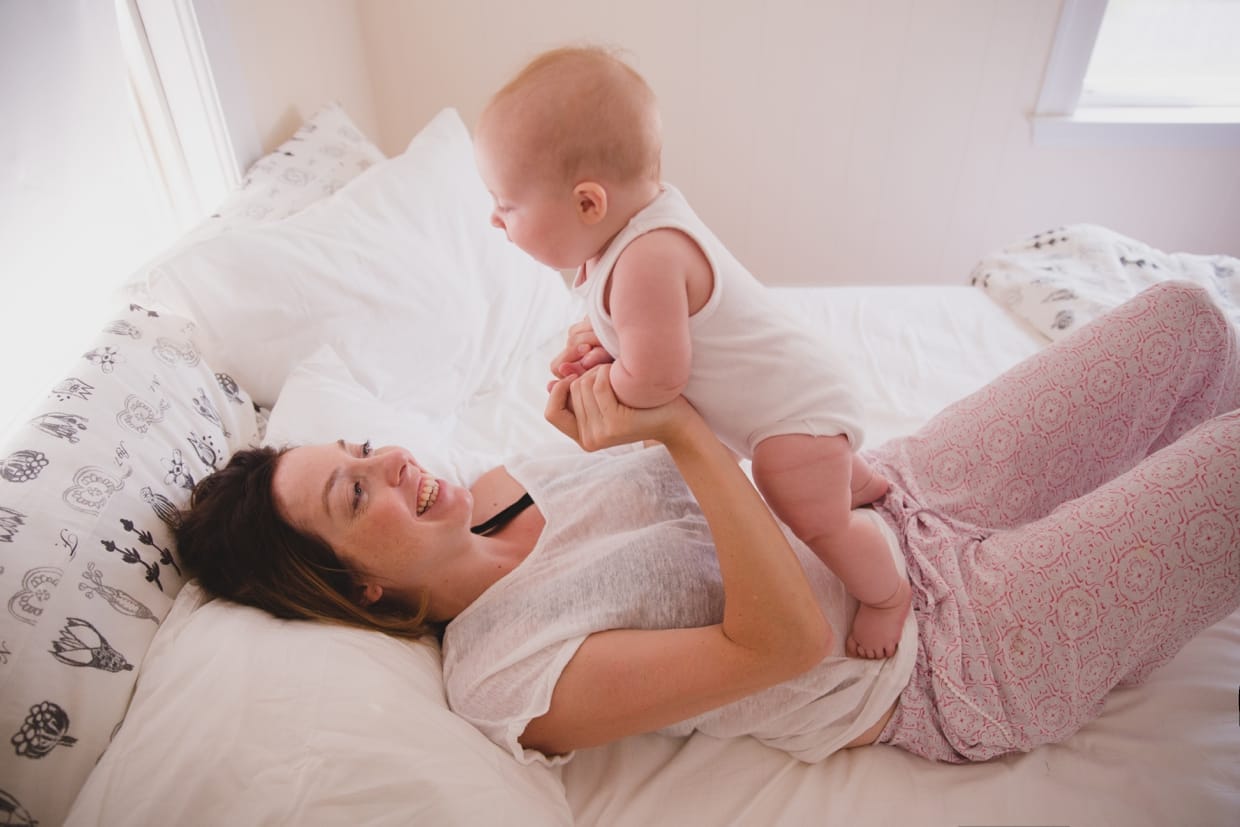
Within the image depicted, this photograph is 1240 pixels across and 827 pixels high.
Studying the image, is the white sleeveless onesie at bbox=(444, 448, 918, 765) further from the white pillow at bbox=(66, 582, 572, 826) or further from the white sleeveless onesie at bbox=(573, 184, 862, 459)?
the white sleeveless onesie at bbox=(573, 184, 862, 459)

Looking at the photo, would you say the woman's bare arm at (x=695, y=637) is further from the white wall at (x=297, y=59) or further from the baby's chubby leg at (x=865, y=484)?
the white wall at (x=297, y=59)

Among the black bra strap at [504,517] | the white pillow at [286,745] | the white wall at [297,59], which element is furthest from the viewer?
the white wall at [297,59]

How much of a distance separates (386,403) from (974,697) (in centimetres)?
99

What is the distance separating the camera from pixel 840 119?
7.80 ft

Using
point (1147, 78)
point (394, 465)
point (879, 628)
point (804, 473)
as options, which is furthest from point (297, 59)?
point (1147, 78)

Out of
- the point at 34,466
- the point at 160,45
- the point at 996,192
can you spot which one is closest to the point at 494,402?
the point at 34,466

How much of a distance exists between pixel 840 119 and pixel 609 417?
197cm

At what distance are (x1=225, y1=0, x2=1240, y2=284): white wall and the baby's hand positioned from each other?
58.4 inches

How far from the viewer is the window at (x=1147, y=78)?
2.30 m

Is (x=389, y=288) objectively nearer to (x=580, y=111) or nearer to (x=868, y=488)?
(x=580, y=111)

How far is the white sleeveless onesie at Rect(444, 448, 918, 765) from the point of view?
0.84m

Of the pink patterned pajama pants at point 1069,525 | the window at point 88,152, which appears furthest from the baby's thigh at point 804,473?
the window at point 88,152

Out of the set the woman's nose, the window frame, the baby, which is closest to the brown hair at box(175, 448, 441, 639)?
the woman's nose

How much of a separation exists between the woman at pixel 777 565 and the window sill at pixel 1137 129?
1.60 meters
